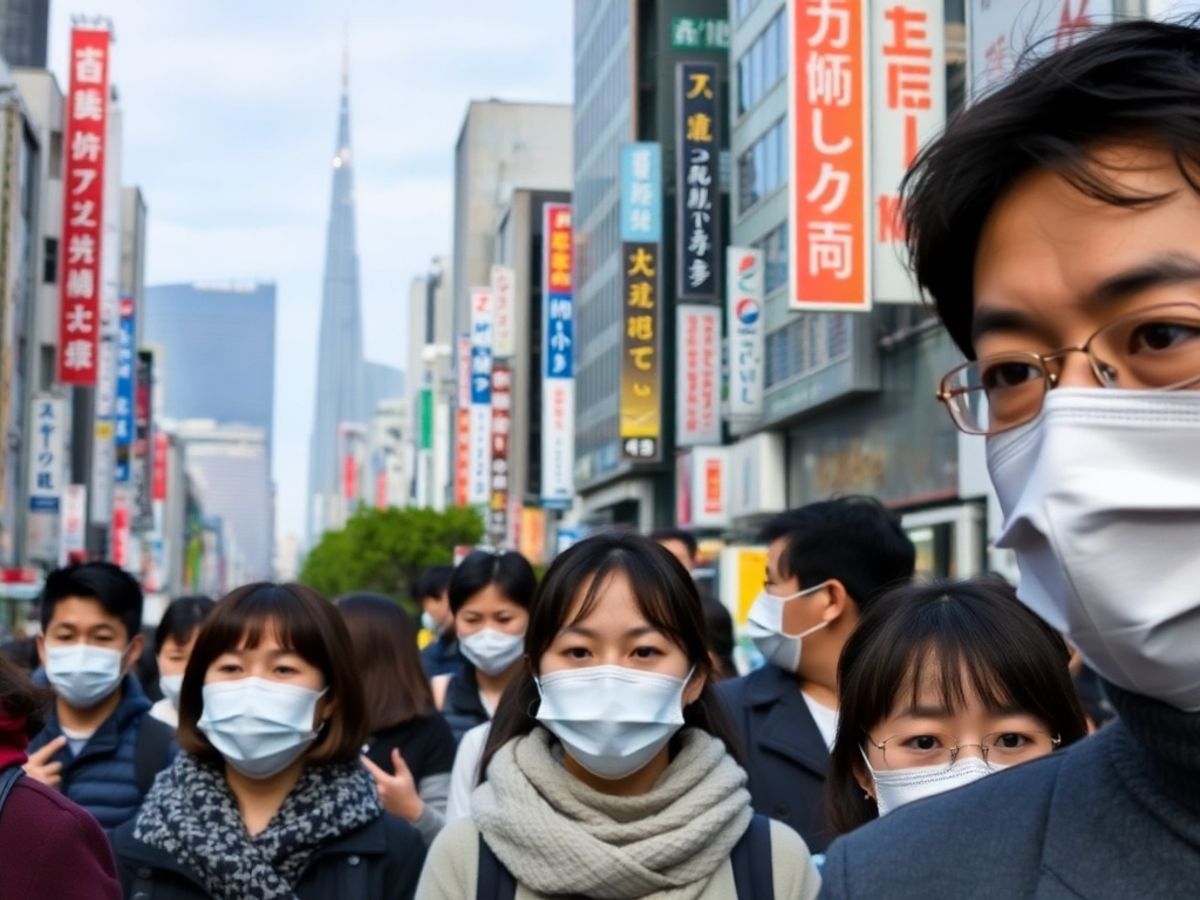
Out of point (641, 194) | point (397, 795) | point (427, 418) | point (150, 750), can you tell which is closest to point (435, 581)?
point (150, 750)

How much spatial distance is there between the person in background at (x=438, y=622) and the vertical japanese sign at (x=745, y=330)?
56.6 ft

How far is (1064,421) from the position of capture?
1.41 meters

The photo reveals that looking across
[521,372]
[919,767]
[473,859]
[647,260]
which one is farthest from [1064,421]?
[521,372]

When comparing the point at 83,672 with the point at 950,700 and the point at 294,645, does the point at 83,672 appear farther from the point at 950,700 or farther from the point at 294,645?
the point at 950,700

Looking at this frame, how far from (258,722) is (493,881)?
138 centimetres

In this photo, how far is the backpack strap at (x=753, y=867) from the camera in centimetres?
344

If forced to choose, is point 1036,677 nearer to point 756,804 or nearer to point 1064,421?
point 756,804

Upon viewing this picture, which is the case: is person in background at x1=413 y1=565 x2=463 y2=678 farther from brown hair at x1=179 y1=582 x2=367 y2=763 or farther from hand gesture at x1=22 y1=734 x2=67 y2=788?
brown hair at x1=179 y1=582 x2=367 y2=763

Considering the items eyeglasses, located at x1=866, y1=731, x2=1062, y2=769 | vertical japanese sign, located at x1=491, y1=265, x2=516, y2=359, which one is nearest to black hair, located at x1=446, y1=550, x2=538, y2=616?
eyeglasses, located at x1=866, y1=731, x2=1062, y2=769

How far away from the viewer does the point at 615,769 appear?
3.73 metres

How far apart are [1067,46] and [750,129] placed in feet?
97.9

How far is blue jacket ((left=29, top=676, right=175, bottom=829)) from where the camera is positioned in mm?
5582

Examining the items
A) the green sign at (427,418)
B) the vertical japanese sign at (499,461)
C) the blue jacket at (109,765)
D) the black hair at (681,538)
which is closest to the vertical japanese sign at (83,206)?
the vertical japanese sign at (499,461)

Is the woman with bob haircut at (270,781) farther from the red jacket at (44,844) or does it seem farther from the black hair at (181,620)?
the black hair at (181,620)
